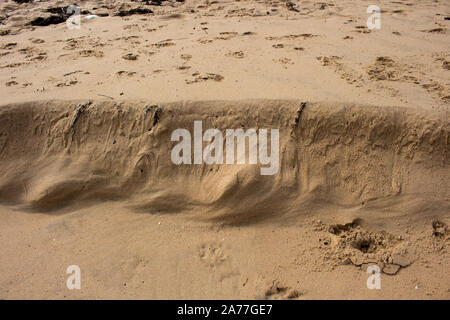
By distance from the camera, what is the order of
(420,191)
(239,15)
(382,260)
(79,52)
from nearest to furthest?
1. (382,260)
2. (420,191)
3. (79,52)
4. (239,15)

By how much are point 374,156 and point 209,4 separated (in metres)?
4.46

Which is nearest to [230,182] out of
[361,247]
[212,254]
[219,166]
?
[219,166]

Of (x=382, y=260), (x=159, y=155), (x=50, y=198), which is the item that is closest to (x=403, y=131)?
(x=382, y=260)

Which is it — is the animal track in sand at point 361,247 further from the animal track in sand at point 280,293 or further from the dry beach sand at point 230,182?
the animal track in sand at point 280,293

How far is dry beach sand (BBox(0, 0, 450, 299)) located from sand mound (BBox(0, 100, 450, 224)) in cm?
1

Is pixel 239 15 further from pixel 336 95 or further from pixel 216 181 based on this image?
pixel 216 181

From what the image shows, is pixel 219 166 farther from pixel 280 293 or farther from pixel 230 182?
pixel 280 293

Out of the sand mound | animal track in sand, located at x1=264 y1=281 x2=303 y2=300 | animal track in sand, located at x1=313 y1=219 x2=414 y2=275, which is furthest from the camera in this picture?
the sand mound

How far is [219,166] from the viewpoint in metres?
2.43

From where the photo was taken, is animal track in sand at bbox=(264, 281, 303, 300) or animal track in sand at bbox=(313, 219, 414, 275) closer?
animal track in sand at bbox=(264, 281, 303, 300)

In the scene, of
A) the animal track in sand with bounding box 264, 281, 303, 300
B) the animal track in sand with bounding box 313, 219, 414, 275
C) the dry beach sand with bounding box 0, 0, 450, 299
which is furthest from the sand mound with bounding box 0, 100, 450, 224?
the animal track in sand with bounding box 264, 281, 303, 300

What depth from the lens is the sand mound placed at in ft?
7.60

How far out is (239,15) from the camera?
488 cm

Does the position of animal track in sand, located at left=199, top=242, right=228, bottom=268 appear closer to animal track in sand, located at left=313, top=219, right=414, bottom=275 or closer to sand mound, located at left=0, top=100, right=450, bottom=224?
sand mound, located at left=0, top=100, right=450, bottom=224
